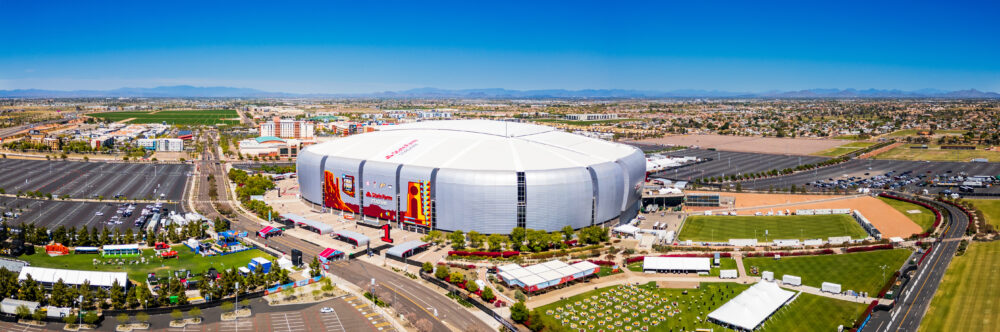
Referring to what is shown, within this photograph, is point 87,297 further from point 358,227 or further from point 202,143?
point 202,143

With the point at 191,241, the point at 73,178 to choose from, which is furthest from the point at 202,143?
the point at 191,241

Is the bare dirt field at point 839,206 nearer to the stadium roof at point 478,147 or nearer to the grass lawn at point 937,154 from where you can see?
the stadium roof at point 478,147

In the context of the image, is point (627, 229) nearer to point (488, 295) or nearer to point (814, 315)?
point (814, 315)

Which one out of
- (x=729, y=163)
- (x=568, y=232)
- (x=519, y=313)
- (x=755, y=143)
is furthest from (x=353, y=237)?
(x=755, y=143)

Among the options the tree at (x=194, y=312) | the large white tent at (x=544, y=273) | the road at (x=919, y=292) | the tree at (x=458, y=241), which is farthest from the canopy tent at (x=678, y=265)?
the tree at (x=194, y=312)

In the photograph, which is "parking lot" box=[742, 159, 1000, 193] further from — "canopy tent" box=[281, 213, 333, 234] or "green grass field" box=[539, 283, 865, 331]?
"canopy tent" box=[281, 213, 333, 234]
